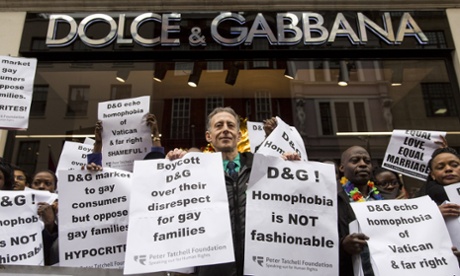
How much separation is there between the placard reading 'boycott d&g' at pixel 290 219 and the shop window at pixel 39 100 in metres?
5.97

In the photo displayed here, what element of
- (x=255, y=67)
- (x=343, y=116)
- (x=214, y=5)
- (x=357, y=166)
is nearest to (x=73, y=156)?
(x=357, y=166)

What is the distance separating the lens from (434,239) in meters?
3.04

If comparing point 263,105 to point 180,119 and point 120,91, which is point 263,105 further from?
point 120,91

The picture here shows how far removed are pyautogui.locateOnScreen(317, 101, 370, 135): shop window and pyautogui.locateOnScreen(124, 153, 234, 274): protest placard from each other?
5.51 m

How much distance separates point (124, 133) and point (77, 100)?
4.52 metres

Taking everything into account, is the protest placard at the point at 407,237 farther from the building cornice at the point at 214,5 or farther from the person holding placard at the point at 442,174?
the building cornice at the point at 214,5

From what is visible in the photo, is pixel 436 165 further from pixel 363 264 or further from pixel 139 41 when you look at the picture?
pixel 139 41

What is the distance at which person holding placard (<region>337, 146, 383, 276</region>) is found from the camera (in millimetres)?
3025

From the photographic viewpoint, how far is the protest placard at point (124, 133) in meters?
4.44

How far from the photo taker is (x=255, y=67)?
318 inches

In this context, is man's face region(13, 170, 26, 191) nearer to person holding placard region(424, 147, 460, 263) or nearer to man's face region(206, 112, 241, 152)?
man's face region(206, 112, 241, 152)

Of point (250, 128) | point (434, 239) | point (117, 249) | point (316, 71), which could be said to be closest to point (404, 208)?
point (434, 239)

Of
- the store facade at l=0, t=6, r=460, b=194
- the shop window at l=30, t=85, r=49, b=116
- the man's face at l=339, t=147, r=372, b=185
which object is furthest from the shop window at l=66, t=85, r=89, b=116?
the man's face at l=339, t=147, r=372, b=185

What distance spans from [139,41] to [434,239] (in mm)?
5945
